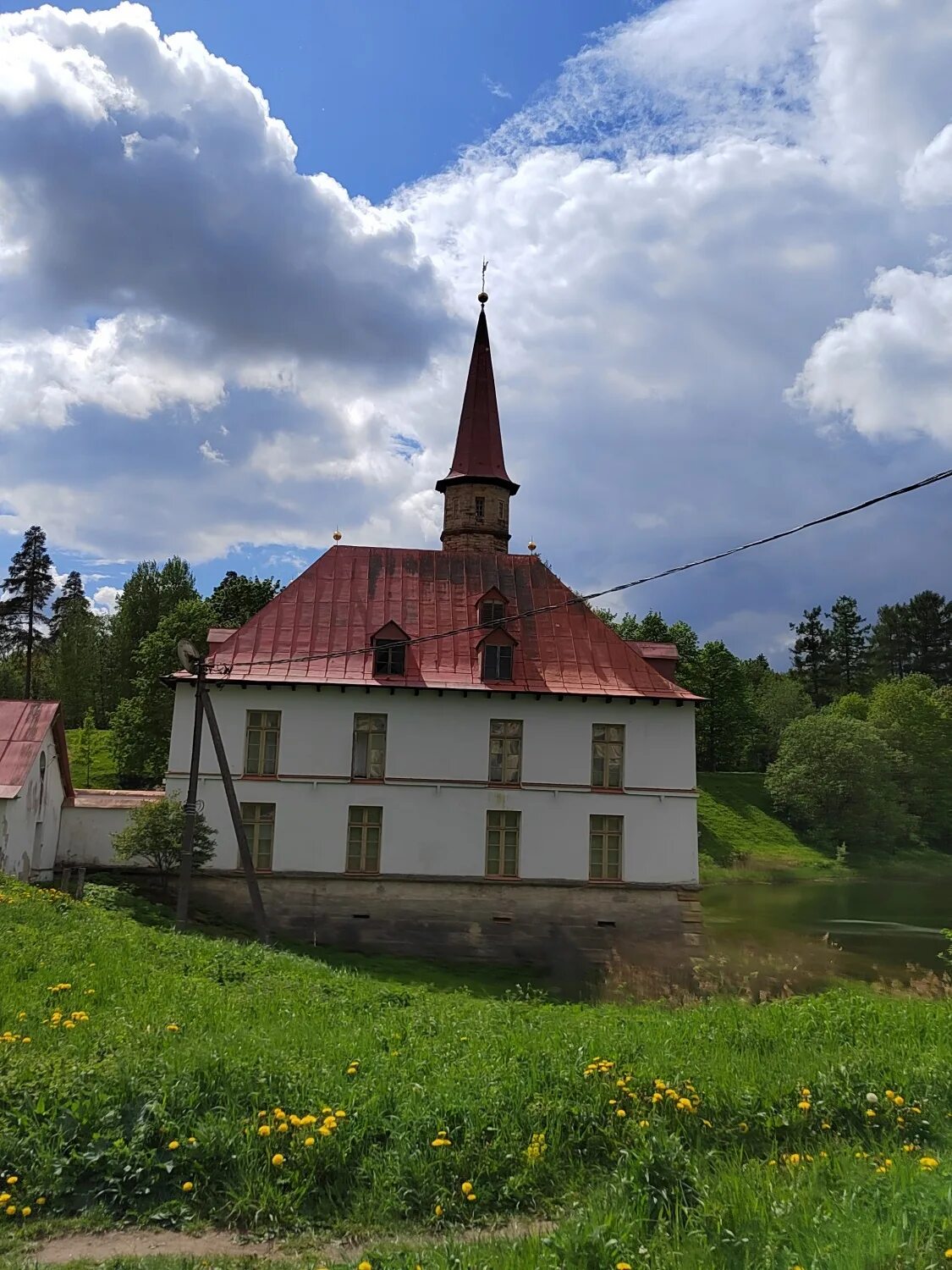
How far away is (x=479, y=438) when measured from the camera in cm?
3288

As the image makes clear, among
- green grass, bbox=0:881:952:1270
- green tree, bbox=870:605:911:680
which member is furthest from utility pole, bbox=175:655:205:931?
green tree, bbox=870:605:911:680

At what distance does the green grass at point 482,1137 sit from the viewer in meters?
5.23

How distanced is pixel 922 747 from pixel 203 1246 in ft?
214

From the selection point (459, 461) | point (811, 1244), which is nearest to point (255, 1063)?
point (811, 1244)

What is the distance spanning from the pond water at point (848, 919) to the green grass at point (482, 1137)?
50.5 ft

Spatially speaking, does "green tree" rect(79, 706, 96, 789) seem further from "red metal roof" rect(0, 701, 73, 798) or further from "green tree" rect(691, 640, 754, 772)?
"green tree" rect(691, 640, 754, 772)

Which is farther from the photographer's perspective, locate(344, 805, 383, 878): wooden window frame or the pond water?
the pond water

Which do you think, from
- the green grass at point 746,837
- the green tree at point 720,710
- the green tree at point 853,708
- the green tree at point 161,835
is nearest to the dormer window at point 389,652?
→ the green tree at point 161,835

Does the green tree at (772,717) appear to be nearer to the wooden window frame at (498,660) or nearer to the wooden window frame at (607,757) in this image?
the wooden window frame at (607,757)

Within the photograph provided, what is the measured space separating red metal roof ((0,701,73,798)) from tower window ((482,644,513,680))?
1117cm

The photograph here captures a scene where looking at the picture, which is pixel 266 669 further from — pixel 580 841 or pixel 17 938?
pixel 17 938

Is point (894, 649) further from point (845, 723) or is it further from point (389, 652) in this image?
point (389, 652)

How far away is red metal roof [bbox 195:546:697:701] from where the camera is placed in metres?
24.3

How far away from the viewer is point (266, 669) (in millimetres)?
24109
